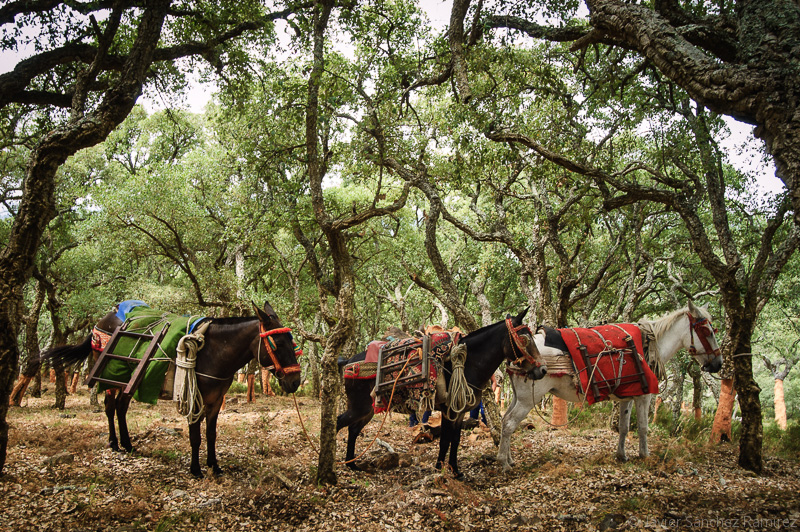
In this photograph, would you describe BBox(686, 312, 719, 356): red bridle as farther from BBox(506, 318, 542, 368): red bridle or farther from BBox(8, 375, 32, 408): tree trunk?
BBox(8, 375, 32, 408): tree trunk

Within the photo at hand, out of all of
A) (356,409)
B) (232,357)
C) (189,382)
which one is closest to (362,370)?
(356,409)

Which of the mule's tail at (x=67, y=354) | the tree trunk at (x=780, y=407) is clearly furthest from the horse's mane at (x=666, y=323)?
the tree trunk at (x=780, y=407)

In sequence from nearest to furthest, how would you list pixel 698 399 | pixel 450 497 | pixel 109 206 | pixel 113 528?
pixel 113 528, pixel 450 497, pixel 109 206, pixel 698 399

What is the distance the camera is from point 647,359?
24.6 feet

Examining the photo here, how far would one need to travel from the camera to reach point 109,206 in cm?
1343

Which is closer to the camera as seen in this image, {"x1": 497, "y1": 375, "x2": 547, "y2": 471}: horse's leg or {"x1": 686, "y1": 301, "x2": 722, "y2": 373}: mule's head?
{"x1": 497, "y1": 375, "x2": 547, "y2": 471}: horse's leg

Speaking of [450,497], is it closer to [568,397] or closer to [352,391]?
[352,391]

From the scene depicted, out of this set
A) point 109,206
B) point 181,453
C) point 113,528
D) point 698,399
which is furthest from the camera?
point 698,399

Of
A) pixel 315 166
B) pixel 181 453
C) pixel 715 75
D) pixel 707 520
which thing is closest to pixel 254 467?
pixel 181 453

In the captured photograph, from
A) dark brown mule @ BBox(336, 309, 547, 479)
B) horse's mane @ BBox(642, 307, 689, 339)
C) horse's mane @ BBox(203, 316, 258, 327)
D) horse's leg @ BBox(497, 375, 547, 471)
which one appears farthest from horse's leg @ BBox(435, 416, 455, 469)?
horse's mane @ BBox(642, 307, 689, 339)

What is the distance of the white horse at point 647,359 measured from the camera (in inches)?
280

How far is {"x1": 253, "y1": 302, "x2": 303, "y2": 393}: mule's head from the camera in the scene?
618 centimetres

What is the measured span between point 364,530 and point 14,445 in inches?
226

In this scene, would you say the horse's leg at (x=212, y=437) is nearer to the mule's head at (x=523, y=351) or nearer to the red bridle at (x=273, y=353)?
the red bridle at (x=273, y=353)
